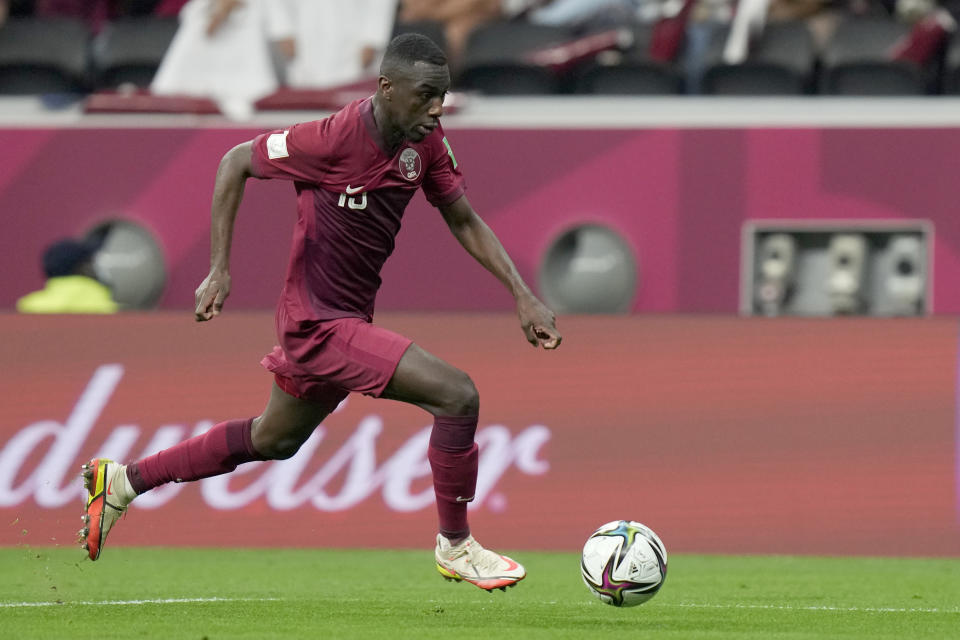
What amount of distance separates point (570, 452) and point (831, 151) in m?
3.47

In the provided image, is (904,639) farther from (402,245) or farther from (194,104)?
(194,104)

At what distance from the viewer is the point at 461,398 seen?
251 inches

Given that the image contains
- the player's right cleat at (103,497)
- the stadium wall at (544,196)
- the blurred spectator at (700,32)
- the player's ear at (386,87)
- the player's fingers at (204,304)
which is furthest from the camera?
the blurred spectator at (700,32)

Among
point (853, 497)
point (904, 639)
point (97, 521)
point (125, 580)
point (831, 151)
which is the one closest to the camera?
point (904, 639)

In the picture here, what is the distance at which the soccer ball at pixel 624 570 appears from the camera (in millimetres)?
6438

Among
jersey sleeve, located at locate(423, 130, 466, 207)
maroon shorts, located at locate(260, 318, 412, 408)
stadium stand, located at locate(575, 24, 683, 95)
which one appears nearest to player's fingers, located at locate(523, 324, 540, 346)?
maroon shorts, located at locate(260, 318, 412, 408)

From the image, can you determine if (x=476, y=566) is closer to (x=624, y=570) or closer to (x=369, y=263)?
(x=624, y=570)

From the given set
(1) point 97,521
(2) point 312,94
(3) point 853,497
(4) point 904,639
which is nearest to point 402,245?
(2) point 312,94

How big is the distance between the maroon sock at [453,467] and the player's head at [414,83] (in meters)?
1.12

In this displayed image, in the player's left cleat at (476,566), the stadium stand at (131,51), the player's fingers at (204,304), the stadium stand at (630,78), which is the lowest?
the player's left cleat at (476,566)

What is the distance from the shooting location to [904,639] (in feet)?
19.7

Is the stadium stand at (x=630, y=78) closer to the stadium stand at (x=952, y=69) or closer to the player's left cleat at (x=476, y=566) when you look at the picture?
the stadium stand at (x=952, y=69)

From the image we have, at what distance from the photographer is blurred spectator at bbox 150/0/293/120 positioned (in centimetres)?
1278

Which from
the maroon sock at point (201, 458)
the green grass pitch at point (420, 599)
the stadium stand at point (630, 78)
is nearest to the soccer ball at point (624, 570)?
the green grass pitch at point (420, 599)
